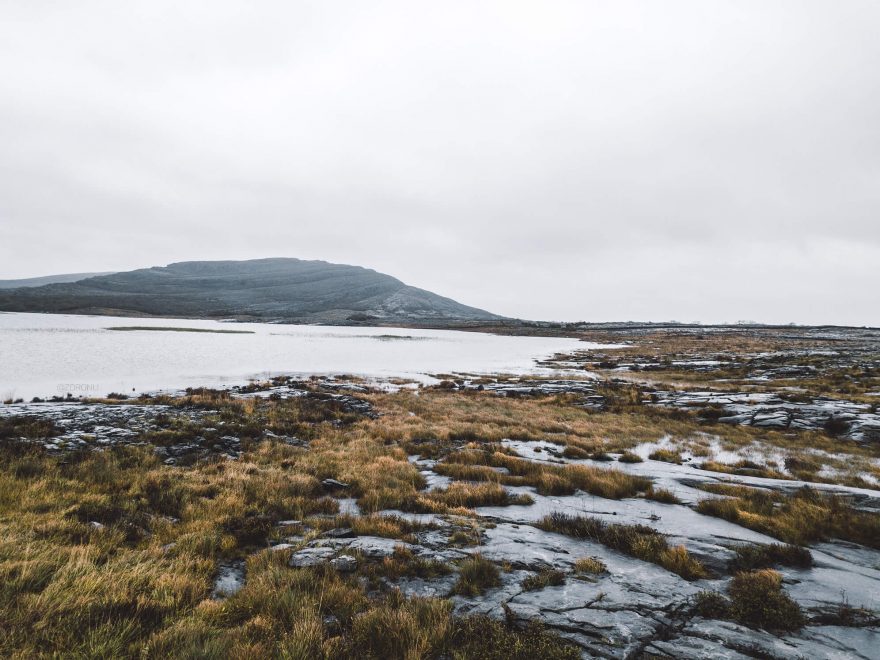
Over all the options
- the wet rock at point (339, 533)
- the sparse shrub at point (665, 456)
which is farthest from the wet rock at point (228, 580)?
the sparse shrub at point (665, 456)

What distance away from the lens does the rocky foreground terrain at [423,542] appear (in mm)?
4328

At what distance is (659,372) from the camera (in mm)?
45125

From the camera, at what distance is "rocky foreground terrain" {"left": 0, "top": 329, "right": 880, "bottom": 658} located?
433cm

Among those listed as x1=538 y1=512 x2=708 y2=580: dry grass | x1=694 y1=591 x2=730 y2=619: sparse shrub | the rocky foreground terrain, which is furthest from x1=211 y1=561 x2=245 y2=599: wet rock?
x1=694 y1=591 x2=730 y2=619: sparse shrub

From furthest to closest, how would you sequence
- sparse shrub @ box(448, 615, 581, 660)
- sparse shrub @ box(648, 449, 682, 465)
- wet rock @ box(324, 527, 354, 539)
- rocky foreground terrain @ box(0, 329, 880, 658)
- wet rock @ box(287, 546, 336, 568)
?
1. sparse shrub @ box(648, 449, 682, 465)
2. wet rock @ box(324, 527, 354, 539)
3. wet rock @ box(287, 546, 336, 568)
4. rocky foreground terrain @ box(0, 329, 880, 658)
5. sparse shrub @ box(448, 615, 581, 660)

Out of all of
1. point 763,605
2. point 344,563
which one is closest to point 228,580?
point 344,563

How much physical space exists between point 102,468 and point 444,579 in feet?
32.3

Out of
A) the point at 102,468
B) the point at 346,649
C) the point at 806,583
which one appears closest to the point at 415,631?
the point at 346,649

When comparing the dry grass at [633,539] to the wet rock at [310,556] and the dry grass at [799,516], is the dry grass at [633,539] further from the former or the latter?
the wet rock at [310,556]

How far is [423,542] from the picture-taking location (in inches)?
275

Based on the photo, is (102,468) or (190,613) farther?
(102,468)

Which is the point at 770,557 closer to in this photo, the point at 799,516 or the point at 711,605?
the point at 711,605

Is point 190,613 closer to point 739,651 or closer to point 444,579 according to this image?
point 444,579

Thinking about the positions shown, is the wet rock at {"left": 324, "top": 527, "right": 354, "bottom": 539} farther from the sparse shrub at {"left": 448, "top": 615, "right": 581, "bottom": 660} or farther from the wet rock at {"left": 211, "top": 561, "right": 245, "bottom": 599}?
the sparse shrub at {"left": 448, "top": 615, "right": 581, "bottom": 660}
